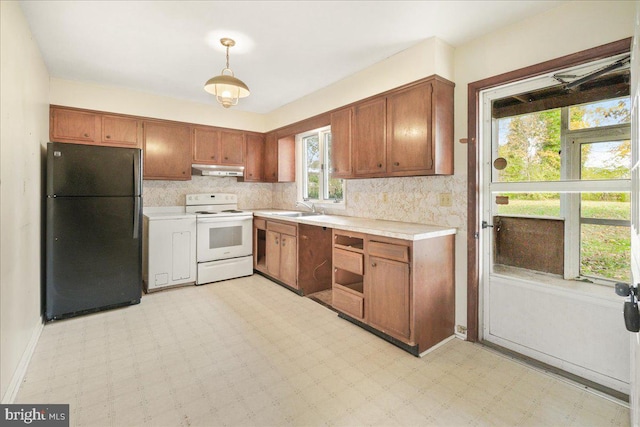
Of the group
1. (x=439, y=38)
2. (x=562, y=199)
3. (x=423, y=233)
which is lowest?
(x=423, y=233)

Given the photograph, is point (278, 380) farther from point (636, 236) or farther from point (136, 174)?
point (136, 174)

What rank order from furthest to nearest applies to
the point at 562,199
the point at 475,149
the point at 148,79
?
the point at 148,79
the point at 475,149
the point at 562,199

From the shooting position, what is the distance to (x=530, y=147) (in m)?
2.22

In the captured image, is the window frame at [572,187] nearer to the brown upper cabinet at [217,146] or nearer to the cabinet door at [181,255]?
the cabinet door at [181,255]

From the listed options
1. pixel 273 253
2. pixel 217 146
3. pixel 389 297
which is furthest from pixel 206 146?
pixel 389 297

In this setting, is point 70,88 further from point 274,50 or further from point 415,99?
point 415,99

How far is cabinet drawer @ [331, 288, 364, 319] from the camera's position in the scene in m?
2.64

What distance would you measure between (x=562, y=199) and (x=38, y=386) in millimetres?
3617

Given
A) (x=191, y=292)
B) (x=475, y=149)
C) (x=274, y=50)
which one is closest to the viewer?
(x=475, y=149)

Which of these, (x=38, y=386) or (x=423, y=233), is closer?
(x=38, y=386)

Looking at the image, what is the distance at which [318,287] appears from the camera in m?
3.64

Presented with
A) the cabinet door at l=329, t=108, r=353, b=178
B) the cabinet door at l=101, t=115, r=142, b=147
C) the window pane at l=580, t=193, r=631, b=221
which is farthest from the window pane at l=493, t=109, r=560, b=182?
the cabinet door at l=101, t=115, r=142, b=147

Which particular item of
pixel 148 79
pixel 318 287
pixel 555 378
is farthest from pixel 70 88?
pixel 555 378

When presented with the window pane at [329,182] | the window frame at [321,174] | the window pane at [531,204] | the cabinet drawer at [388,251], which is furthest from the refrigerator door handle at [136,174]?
the window pane at [531,204]
